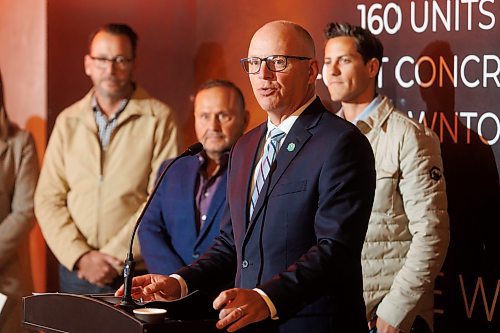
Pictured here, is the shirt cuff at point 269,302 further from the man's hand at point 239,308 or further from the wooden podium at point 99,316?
the wooden podium at point 99,316

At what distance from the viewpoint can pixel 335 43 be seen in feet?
14.5

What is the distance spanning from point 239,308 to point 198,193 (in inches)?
82.2

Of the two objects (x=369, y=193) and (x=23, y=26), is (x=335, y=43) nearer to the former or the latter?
(x=369, y=193)

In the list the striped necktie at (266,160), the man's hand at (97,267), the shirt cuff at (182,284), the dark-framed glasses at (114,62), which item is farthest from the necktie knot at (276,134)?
the dark-framed glasses at (114,62)

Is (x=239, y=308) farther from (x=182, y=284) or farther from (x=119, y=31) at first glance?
(x=119, y=31)

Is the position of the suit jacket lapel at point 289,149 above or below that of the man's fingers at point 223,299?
above

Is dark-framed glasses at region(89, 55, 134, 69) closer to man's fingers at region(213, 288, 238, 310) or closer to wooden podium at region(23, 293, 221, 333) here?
wooden podium at region(23, 293, 221, 333)

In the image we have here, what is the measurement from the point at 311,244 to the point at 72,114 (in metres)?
2.77

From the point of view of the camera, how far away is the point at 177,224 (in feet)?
14.9

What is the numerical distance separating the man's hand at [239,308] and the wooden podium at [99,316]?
0.06 m

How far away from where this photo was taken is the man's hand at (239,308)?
2447mm

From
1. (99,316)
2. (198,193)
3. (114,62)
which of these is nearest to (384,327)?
(198,193)

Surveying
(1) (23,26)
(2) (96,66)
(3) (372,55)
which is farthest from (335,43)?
(1) (23,26)

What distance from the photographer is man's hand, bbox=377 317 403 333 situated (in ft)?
13.3
